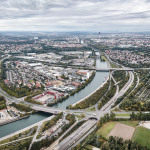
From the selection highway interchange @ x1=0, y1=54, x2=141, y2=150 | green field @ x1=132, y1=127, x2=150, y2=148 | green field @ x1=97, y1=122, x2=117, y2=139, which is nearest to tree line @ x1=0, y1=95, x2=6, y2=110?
highway interchange @ x1=0, y1=54, x2=141, y2=150

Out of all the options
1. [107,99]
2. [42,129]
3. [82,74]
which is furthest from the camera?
[82,74]

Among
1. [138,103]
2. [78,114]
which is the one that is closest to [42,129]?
[78,114]

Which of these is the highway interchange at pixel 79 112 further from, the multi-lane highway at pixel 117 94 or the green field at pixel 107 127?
the green field at pixel 107 127

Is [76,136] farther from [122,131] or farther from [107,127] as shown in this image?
[122,131]

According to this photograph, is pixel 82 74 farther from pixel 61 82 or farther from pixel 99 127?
pixel 99 127

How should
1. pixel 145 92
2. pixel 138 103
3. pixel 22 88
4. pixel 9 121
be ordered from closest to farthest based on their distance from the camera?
pixel 9 121 < pixel 138 103 < pixel 145 92 < pixel 22 88
